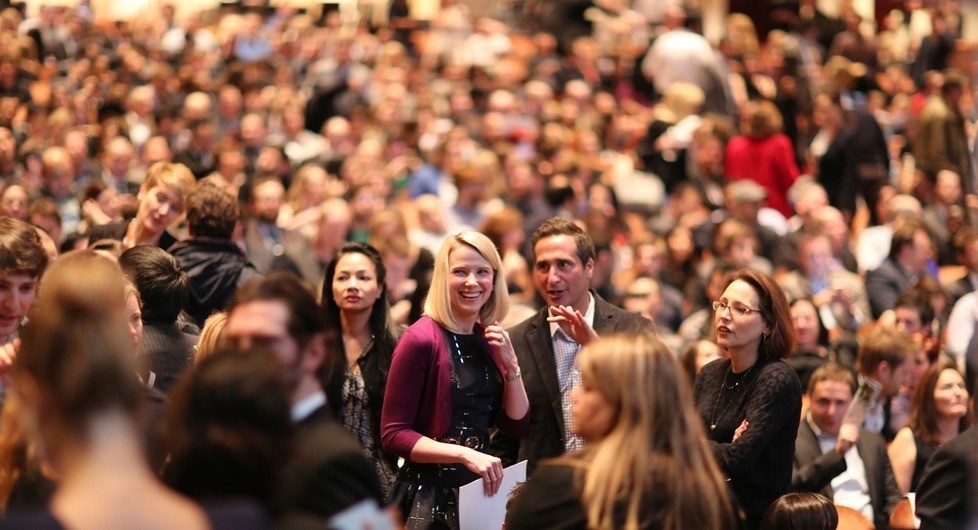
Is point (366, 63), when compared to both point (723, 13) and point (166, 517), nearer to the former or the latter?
point (723, 13)

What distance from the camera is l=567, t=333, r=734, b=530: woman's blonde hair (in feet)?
10.4

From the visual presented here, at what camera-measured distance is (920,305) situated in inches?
318

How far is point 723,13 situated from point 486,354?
16.7m

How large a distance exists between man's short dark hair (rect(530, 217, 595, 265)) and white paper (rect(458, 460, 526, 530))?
1.06 meters

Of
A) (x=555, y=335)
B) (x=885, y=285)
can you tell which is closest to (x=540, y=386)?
(x=555, y=335)

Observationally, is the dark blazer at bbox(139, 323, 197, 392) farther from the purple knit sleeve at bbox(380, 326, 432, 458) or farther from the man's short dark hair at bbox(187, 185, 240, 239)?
the man's short dark hair at bbox(187, 185, 240, 239)

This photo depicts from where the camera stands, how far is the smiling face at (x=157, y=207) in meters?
6.28

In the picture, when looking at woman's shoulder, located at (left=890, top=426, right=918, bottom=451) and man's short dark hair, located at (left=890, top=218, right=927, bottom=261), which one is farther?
man's short dark hair, located at (left=890, top=218, right=927, bottom=261)

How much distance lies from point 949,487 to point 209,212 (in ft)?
11.5

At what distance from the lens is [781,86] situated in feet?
53.2

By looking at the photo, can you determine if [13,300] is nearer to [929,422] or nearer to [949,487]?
[949,487]

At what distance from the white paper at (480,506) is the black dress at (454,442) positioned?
0.12 metres

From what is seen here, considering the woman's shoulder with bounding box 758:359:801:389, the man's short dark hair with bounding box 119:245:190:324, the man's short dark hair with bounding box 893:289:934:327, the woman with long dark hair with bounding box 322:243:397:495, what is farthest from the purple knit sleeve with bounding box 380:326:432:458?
the man's short dark hair with bounding box 893:289:934:327

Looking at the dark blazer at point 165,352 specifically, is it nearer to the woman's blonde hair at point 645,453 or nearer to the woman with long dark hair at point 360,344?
the woman with long dark hair at point 360,344
